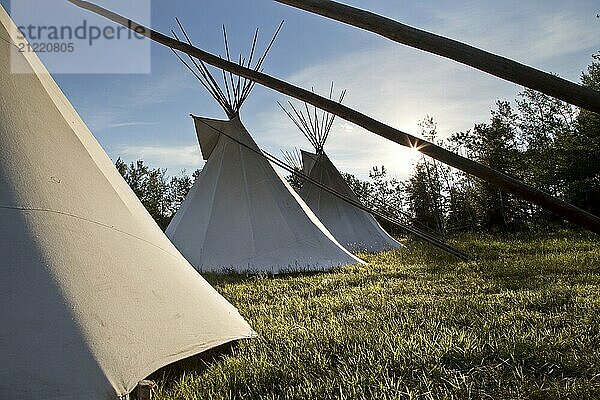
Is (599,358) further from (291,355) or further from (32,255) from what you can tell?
(32,255)

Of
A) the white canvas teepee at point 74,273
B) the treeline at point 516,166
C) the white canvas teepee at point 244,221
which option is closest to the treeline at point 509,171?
the treeline at point 516,166

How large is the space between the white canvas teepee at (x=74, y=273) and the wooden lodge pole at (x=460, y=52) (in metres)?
0.94

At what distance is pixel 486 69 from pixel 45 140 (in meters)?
1.31

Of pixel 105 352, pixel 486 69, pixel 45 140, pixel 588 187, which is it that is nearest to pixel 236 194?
pixel 45 140

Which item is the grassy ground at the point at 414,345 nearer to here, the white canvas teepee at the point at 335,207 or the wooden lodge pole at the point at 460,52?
the wooden lodge pole at the point at 460,52

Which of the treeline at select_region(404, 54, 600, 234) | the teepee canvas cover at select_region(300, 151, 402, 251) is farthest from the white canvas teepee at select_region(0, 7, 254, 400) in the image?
the treeline at select_region(404, 54, 600, 234)

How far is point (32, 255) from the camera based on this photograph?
115 cm

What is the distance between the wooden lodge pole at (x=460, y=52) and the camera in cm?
38

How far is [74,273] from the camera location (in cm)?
118

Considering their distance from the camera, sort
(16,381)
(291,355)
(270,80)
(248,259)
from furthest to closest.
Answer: (248,259)
(291,355)
(16,381)
(270,80)

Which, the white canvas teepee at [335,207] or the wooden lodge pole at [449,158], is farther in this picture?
the white canvas teepee at [335,207]

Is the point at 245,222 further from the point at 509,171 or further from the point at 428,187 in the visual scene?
the point at 509,171

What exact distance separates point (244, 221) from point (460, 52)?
162 inches

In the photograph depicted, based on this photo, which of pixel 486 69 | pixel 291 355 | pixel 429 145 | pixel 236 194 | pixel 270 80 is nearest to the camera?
pixel 486 69
